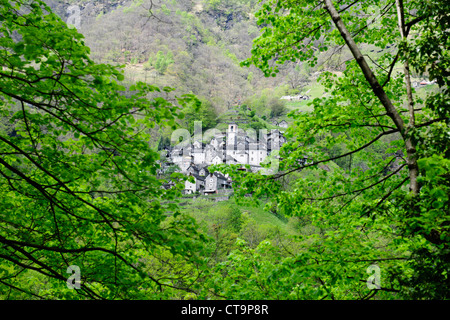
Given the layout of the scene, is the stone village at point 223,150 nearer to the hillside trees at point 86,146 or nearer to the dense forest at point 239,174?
the dense forest at point 239,174

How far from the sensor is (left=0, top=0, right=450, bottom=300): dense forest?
128 inches

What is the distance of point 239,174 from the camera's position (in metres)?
5.39

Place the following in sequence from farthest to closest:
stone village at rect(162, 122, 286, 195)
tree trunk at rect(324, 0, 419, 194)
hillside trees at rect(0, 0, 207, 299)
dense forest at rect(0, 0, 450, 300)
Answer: stone village at rect(162, 122, 286, 195) < tree trunk at rect(324, 0, 419, 194) < dense forest at rect(0, 0, 450, 300) < hillside trees at rect(0, 0, 207, 299)

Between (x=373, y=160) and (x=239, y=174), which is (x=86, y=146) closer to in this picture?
(x=239, y=174)

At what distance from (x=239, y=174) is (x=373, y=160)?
10.3ft

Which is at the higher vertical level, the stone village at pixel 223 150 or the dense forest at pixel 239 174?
the stone village at pixel 223 150

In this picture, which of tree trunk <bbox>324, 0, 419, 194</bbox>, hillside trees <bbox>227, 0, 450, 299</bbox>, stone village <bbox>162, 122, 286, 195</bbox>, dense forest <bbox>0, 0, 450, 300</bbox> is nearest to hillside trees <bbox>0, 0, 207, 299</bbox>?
dense forest <bbox>0, 0, 450, 300</bbox>

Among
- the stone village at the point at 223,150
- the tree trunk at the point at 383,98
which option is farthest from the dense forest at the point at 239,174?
the stone village at the point at 223,150

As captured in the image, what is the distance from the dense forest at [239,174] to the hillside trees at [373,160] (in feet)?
0.08

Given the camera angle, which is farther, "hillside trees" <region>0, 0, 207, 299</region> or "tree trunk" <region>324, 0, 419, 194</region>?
"tree trunk" <region>324, 0, 419, 194</region>

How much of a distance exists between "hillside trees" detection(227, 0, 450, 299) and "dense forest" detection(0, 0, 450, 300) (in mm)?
26

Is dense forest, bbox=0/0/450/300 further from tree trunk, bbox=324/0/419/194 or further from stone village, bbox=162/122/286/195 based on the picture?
stone village, bbox=162/122/286/195

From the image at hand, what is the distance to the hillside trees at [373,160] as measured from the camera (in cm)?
329

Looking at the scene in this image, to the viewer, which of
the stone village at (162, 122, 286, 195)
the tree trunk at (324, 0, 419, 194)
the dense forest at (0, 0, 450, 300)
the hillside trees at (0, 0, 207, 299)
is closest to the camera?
the hillside trees at (0, 0, 207, 299)
